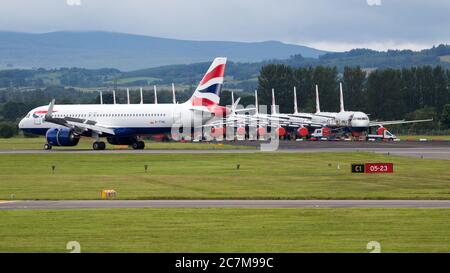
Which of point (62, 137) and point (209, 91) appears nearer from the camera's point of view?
point (62, 137)

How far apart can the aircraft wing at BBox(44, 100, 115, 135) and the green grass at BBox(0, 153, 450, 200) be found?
37.0ft

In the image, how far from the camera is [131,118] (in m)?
102

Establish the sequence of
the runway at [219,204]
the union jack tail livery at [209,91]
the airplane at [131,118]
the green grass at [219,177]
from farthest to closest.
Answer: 1. the union jack tail livery at [209,91]
2. the airplane at [131,118]
3. the green grass at [219,177]
4. the runway at [219,204]

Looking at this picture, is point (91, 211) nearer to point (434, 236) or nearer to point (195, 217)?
point (195, 217)

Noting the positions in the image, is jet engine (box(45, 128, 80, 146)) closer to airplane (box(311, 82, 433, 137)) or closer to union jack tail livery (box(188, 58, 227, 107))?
union jack tail livery (box(188, 58, 227, 107))

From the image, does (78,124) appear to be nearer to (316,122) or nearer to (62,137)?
(62,137)

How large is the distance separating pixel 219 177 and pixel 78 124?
41.7 m

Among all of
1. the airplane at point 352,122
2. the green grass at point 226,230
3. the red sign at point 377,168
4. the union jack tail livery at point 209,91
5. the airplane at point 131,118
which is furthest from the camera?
the airplane at point 352,122

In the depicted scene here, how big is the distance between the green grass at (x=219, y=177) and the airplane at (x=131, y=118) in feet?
37.7

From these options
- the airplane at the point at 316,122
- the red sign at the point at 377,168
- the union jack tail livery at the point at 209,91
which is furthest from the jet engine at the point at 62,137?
the airplane at the point at 316,122

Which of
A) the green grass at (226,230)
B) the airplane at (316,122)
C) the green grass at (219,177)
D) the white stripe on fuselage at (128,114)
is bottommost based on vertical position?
the airplane at (316,122)

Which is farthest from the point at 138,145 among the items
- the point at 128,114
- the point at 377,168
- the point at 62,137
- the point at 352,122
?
the point at 352,122

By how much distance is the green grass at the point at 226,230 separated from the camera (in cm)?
3061

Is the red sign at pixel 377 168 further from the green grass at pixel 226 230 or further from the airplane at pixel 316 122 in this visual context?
the airplane at pixel 316 122
